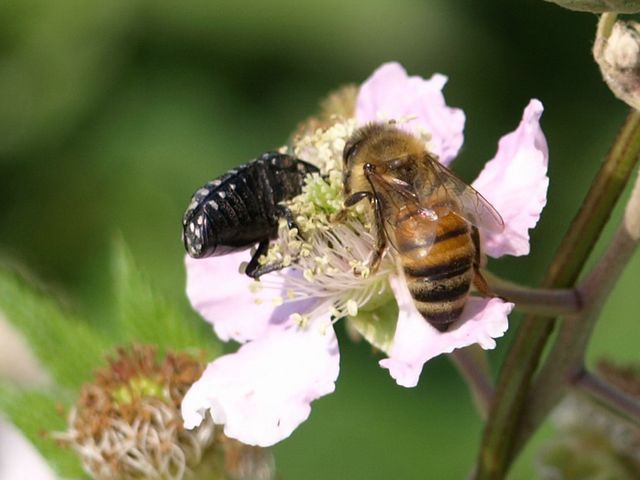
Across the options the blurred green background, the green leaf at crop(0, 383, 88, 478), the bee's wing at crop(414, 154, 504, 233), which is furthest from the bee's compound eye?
the blurred green background

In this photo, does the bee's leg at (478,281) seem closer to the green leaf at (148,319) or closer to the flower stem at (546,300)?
the flower stem at (546,300)

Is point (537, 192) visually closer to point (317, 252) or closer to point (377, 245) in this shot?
point (377, 245)

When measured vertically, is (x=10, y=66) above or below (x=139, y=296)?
below

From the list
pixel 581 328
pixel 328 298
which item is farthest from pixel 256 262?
pixel 581 328

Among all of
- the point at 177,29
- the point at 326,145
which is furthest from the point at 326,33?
the point at 326,145

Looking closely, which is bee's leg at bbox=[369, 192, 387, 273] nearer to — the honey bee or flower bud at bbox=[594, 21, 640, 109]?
the honey bee
